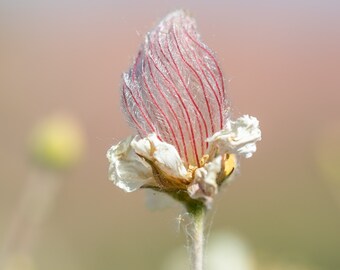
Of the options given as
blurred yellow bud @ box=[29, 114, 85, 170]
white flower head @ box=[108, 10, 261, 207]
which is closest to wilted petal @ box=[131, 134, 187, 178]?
white flower head @ box=[108, 10, 261, 207]

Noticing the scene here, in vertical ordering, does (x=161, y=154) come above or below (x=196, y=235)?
above

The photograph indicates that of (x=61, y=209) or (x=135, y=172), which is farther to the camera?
(x=61, y=209)

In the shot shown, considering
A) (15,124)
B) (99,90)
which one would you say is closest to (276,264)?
(15,124)

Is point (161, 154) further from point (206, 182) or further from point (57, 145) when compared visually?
point (57, 145)

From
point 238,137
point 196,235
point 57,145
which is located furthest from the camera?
point 57,145

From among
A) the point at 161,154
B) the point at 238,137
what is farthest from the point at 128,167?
the point at 238,137

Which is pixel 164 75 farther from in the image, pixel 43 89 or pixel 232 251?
pixel 43 89
